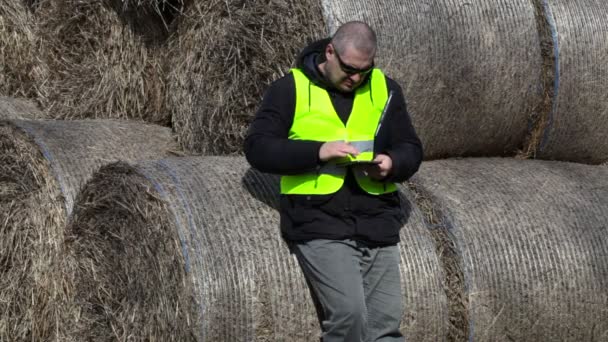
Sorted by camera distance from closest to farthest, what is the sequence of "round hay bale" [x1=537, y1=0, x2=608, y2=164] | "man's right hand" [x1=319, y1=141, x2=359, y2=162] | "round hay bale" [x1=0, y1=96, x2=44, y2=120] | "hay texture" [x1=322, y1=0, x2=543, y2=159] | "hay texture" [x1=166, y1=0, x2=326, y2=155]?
"man's right hand" [x1=319, y1=141, x2=359, y2=162]
"hay texture" [x1=322, y1=0, x2=543, y2=159]
"hay texture" [x1=166, y1=0, x2=326, y2=155]
"round hay bale" [x1=537, y1=0, x2=608, y2=164]
"round hay bale" [x1=0, y1=96, x2=44, y2=120]

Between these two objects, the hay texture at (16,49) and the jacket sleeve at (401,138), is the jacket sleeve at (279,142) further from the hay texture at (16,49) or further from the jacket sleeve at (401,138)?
the hay texture at (16,49)

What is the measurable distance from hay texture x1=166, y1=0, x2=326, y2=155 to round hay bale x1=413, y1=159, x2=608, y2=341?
92 centimetres

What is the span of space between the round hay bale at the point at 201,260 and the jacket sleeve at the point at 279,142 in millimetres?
271

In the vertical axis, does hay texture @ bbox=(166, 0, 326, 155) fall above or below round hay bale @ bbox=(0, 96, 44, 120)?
above

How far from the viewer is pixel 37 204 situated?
5.61 meters

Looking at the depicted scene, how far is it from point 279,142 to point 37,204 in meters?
1.67

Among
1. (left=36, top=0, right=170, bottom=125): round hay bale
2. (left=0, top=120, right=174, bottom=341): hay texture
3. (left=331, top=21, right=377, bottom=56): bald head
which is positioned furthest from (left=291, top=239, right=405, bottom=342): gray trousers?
(left=36, top=0, right=170, bottom=125): round hay bale

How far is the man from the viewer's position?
4395 millimetres

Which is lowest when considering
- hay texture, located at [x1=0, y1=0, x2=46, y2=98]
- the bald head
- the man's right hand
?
hay texture, located at [x1=0, y1=0, x2=46, y2=98]

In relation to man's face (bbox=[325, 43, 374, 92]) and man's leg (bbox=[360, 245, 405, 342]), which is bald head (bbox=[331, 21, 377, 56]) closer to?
man's face (bbox=[325, 43, 374, 92])

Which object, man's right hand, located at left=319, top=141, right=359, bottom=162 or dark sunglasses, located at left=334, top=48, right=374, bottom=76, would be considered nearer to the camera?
man's right hand, located at left=319, top=141, right=359, bottom=162

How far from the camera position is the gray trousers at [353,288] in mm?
4367

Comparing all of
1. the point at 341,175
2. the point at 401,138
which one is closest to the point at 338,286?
the point at 341,175

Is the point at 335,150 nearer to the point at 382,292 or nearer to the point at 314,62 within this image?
the point at 314,62
